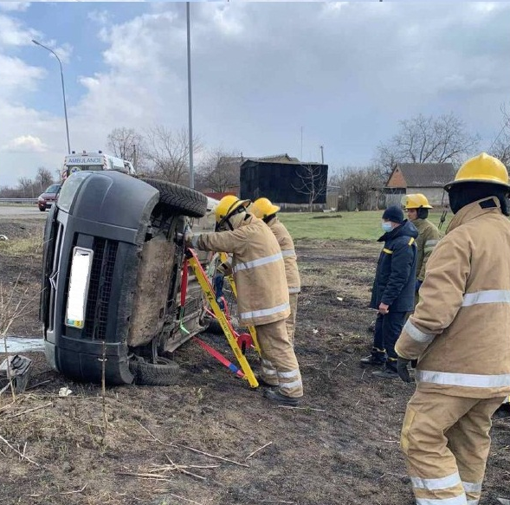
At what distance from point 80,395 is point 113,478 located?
3.30 feet

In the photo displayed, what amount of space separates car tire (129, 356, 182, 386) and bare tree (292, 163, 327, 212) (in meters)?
40.1

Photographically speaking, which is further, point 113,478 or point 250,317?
point 250,317

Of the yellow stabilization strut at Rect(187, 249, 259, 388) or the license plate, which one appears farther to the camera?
the yellow stabilization strut at Rect(187, 249, 259, 388)

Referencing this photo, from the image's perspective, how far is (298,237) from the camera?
A: 70.0 ft

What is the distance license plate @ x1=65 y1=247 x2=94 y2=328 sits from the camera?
3.29 meters

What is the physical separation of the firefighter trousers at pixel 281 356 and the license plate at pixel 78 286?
151 centimetres

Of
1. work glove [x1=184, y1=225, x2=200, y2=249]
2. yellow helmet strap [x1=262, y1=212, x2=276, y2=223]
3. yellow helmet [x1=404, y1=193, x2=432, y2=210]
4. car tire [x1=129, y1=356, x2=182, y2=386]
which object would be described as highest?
yellow helmet [x1=404, y1=193, x2=432, y2=210]

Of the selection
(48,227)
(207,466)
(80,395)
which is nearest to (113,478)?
(207,466)

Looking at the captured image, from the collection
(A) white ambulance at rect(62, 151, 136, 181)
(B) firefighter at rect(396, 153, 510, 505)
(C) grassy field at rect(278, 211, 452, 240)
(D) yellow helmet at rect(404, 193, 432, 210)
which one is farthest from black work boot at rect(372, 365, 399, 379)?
(C) grassy field at rect(278, 211, 452, 240)

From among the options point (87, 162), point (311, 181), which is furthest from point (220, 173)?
point (87, 162)

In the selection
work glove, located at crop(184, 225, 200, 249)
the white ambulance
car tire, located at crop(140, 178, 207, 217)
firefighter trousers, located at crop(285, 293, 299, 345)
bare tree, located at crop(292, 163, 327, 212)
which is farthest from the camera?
bare tree, located at crop(292, 163, 327, 212)

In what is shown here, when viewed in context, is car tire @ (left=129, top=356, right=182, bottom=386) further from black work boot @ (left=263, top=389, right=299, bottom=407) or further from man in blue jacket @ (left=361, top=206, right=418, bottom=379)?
man in blue jacket @ (left=361, top=206, right=418, bottom=379)

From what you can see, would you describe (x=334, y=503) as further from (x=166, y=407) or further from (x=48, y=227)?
(x=48, y=227)

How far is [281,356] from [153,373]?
3.51 feet
